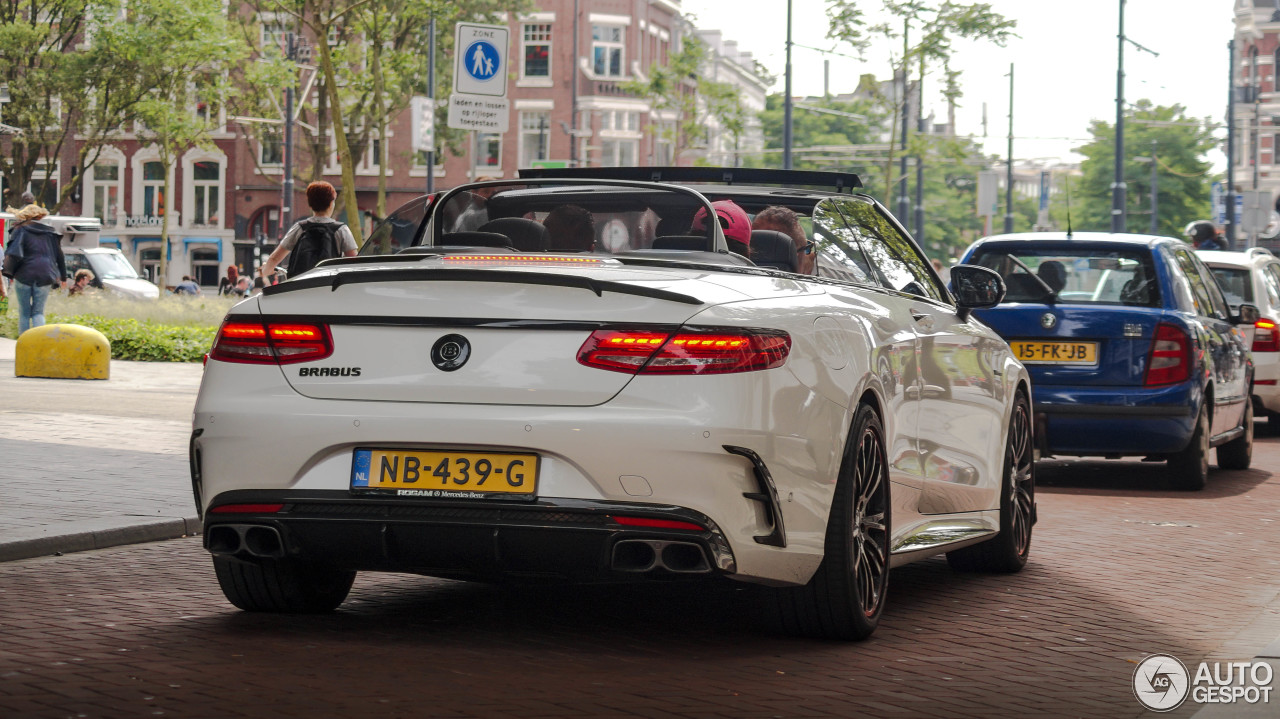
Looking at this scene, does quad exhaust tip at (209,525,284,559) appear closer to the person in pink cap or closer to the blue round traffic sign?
the person in pink cap

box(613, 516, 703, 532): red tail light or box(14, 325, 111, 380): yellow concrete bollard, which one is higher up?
box(613, 516, 703, 532): red tail light

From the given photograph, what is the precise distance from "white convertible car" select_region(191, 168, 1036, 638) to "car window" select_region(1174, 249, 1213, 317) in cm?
717

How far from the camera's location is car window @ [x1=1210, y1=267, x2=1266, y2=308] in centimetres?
1712

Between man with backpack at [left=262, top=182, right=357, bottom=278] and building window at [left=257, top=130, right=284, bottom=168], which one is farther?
building window at [left=257, top=130, right=284, bottom=168]

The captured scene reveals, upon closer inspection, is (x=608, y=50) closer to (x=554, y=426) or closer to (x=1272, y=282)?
(x=1272, y=282)

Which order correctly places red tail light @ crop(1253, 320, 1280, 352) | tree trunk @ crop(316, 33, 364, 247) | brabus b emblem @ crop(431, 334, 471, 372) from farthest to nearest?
tree trunk @ crop(316, 33, 364, 247) → red tail light @ crop(1253, 320, 1280, 352) → brabus b emblem @ crop(431, 334, 471, 372)

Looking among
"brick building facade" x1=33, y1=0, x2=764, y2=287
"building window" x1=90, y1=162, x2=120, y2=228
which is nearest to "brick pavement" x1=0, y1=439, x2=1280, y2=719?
"brick building facade" x1=33, y1=0, x2=764, y2=287

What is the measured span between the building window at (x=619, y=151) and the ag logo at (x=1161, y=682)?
71105mm

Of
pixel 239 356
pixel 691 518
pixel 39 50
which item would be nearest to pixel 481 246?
pixel 239 356

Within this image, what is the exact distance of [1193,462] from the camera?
1234cm

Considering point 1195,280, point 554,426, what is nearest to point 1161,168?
point 1195,280

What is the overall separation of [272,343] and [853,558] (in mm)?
1834

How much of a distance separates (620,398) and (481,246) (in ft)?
4.17

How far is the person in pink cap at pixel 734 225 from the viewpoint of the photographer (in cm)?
654
